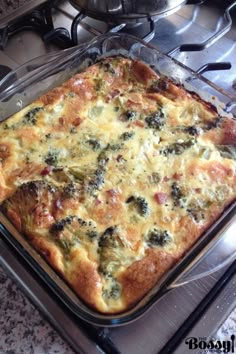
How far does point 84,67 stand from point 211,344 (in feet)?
2.97

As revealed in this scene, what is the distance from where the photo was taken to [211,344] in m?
0.93

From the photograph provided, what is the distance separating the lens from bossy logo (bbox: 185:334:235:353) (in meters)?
0.91

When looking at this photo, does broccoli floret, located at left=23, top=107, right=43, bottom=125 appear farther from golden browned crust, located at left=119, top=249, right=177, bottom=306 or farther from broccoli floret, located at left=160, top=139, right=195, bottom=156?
golden browned crust, located at left=119, top=249, right=177, bottom=306

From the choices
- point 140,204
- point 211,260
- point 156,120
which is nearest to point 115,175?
point 140,204

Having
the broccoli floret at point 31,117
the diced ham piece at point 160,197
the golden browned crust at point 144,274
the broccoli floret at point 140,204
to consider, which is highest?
the broccoli floret at point 31,117

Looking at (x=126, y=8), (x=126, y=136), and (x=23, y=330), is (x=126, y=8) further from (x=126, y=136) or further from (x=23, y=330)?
(x=23, y=330)

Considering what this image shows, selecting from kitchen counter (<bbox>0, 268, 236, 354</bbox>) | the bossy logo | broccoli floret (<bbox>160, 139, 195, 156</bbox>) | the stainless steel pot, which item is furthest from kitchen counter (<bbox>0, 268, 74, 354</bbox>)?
the stainless steel pot

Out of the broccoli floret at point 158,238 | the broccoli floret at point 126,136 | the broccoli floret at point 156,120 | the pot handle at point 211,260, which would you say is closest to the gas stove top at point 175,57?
the pot handle at point 211,260

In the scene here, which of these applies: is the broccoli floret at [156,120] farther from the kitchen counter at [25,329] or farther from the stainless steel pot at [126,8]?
the kitchen counter at [25,329]

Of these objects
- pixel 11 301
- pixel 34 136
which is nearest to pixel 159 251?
pixel 11 301

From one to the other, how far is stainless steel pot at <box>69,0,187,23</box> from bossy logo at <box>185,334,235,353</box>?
99 centimetres

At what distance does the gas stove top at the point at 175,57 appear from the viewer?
0.92 m

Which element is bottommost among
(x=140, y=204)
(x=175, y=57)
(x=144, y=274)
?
(x=144, y=274)

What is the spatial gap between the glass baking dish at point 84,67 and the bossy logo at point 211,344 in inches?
5.1
